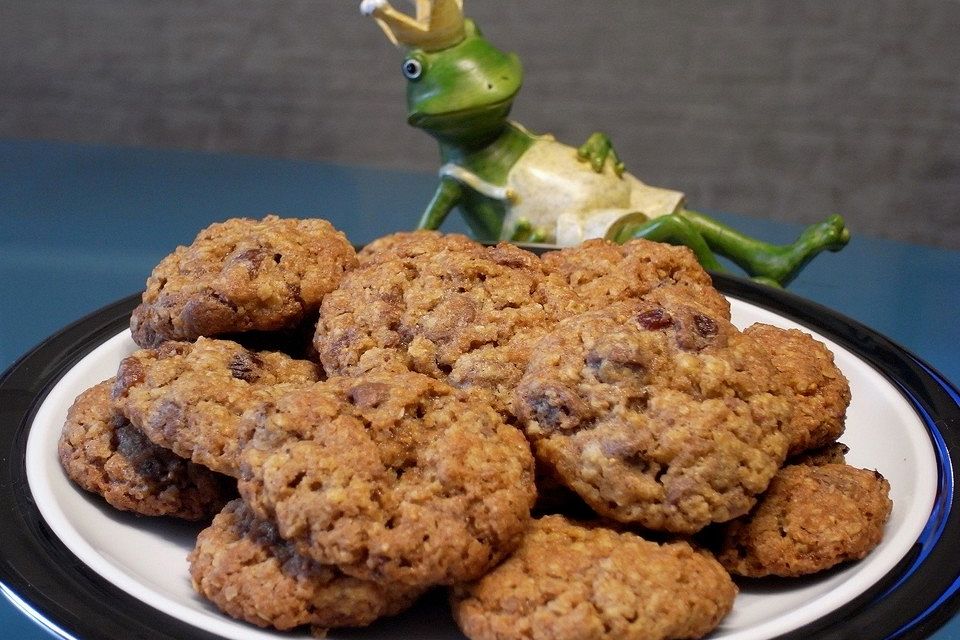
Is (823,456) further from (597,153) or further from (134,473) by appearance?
(597,153)

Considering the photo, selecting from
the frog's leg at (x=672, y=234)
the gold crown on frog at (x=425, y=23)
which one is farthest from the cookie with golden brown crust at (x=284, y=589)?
the gold crown on frog at (x=425, y=23)

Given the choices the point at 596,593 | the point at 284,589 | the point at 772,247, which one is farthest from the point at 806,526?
the point at 772,247

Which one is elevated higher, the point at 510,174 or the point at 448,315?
the point at 448,315

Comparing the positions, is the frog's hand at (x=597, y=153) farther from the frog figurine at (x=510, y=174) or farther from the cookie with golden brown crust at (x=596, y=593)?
the cookie with golden brown crust at (x=596, y=593)

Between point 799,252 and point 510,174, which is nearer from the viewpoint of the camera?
point 799,252

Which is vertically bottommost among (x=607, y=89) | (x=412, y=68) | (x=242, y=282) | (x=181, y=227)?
(x=181, y=227)

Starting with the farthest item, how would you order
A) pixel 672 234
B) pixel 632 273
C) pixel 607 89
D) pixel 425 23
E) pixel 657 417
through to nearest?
pixel 607 89 < pixel 425 23 < pixel 672 234 < pixel 632 273 < pixel 657 417
